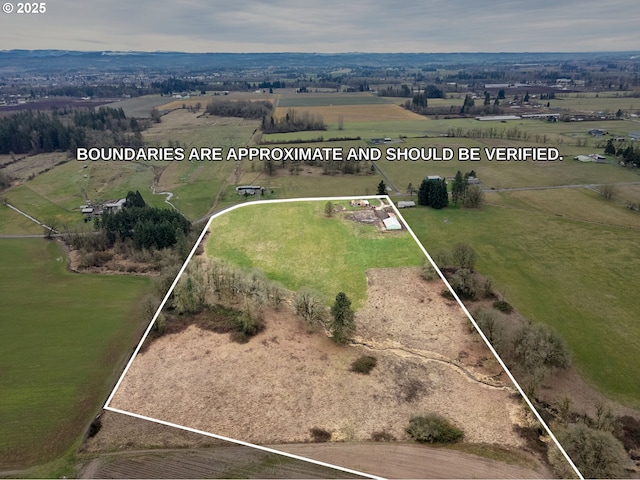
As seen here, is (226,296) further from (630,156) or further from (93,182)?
(630,156)

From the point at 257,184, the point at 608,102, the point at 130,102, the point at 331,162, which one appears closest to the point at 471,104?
the point at 608,102

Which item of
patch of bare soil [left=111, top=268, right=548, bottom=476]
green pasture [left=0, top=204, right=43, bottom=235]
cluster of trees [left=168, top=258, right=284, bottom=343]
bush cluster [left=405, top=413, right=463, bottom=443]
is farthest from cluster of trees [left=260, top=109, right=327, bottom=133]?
bush cluster [left=405, top=413, right=463, bottom=443]

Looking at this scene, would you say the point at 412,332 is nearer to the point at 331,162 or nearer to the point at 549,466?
the point at 549,466

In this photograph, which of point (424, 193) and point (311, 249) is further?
point (424, 193)

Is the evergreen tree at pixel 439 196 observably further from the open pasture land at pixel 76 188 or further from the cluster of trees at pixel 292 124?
the cluster of trees at pixel 292 124

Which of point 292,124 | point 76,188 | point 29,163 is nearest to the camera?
point 76,188

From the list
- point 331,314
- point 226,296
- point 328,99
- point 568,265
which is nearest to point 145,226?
point 226,296

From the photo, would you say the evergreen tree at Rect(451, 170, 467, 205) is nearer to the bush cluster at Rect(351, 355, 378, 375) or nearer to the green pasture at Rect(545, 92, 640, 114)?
the bush cluster at Rect(351, 355, 378, 375)
